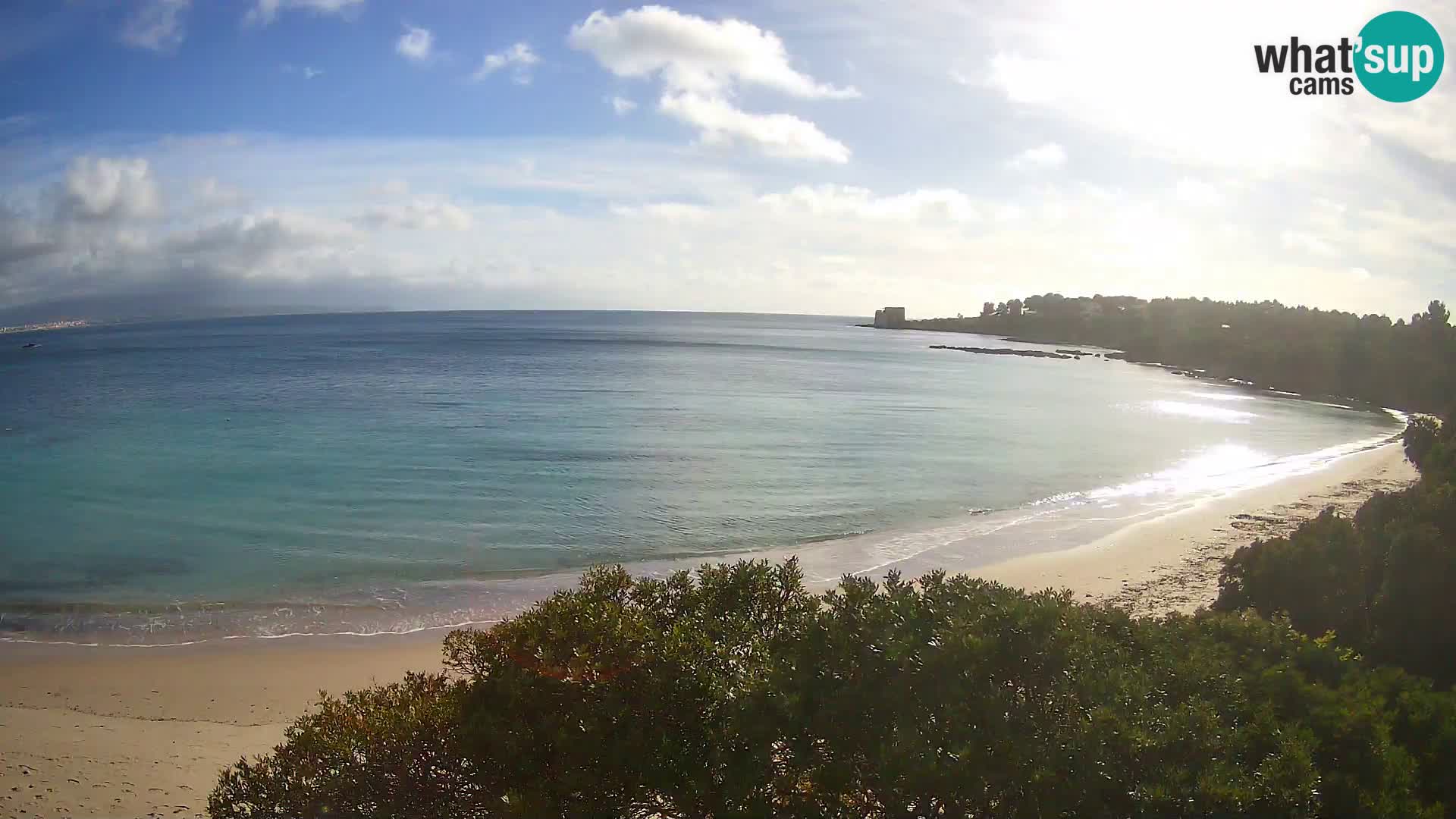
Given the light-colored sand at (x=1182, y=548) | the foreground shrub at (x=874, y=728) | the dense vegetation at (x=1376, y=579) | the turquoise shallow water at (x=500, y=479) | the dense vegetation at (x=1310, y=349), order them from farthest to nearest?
the dense vegetation at (x=1310, y=349) < the turquoise shallow water at (x=500, y=479) < the light-colored sand at (x=1182, y=548) < the dense vegetation at (x=1376, y=579) < the foreground shrub at (x=874, y=728)

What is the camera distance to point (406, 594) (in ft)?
48.2

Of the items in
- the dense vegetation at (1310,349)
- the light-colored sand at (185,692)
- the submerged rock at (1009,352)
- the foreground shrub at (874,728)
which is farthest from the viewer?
the submerged rock at (1009,352)

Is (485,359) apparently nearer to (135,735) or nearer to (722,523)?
(722,523)

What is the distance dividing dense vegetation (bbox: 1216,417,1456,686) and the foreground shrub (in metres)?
2.50

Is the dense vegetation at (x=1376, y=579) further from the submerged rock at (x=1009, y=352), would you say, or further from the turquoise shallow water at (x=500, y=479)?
the submerged rock at (x=1009, y=352)

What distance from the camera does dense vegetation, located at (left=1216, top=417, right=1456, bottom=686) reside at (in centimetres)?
797

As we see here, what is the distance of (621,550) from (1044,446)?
22.0m

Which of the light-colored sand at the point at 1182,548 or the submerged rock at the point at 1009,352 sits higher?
the submerged rock at the point at 1009,352

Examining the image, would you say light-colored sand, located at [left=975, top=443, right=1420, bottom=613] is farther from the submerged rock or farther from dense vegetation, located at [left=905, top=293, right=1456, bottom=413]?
the submerged rock

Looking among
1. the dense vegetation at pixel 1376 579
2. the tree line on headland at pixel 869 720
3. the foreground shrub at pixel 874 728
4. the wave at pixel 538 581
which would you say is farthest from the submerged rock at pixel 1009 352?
the foreground shrub at pixel 874 728

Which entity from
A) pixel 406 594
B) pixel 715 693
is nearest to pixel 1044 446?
pixel 406 594

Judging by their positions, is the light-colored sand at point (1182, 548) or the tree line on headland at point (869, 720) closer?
the tree line on headland at point (869, 720)

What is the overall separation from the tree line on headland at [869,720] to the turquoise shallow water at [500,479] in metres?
8.83

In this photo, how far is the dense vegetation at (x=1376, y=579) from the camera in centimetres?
797
